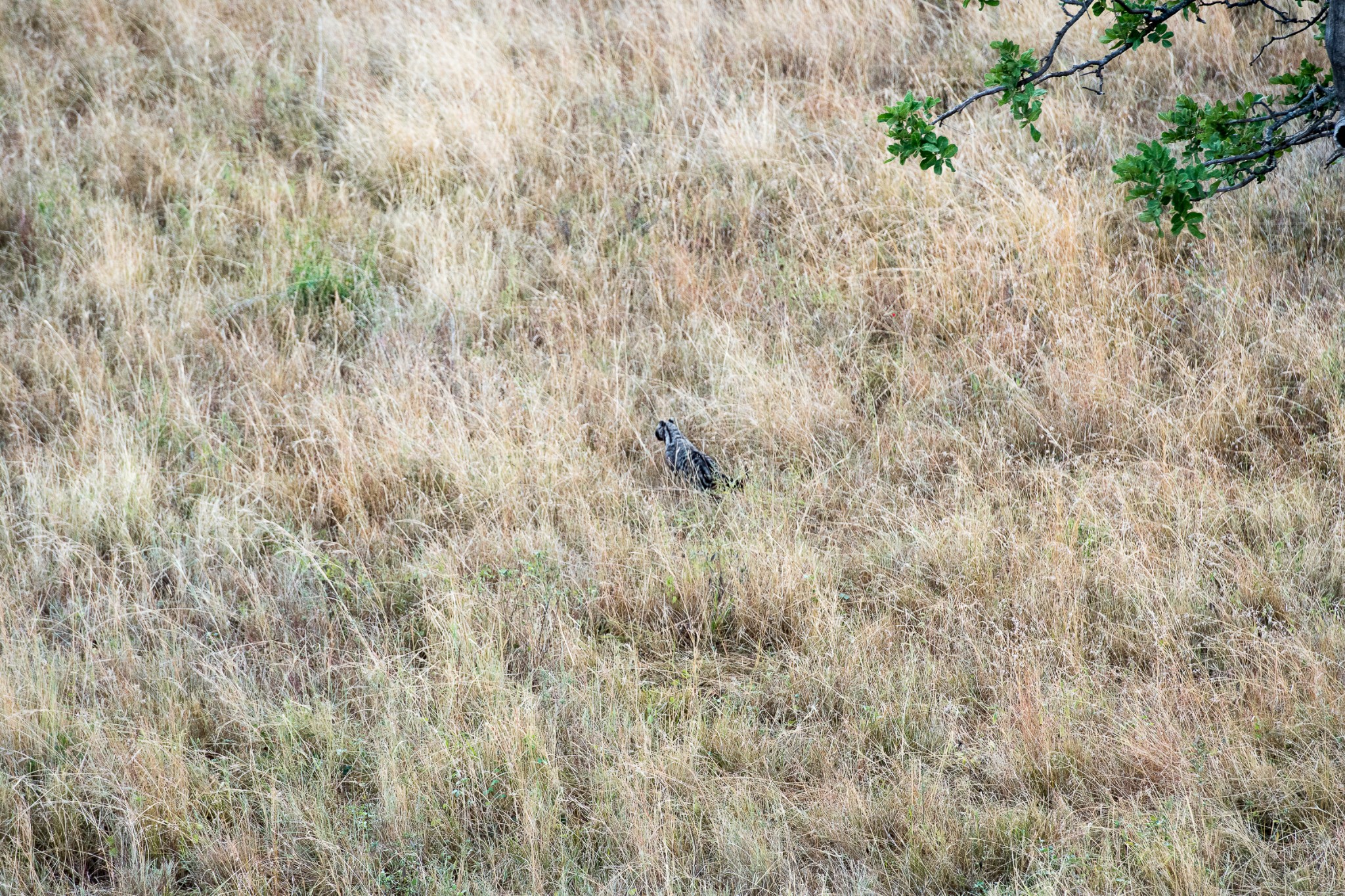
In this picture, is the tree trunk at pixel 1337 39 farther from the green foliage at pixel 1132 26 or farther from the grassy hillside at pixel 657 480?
the grassy hillside at pixel 657 480

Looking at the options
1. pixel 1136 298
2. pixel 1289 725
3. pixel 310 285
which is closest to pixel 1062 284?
pixel 1136 298

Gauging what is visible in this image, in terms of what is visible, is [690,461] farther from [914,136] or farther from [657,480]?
[914,136]

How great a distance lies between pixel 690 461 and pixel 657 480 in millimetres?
179

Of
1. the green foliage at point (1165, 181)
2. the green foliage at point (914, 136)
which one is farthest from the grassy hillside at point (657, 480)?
the green foliage at point (914, 136)

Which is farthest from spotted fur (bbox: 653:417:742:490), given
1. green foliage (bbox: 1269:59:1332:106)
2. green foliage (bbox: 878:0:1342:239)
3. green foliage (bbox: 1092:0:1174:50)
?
green foliage (bbox: 1269:59:1332:106)

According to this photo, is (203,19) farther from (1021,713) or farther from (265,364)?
(1021,713)

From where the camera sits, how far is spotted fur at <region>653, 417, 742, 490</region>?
166 inches

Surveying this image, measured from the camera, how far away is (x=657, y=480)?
14.3 feet

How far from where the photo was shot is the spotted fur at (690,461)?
422 cm

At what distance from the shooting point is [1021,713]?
299cm

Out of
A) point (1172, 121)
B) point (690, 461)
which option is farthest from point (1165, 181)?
point (690, 461)

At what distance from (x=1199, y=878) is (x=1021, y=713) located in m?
0.60

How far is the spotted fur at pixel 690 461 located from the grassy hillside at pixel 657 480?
120mm

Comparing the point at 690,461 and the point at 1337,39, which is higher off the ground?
the point at 1337,39
